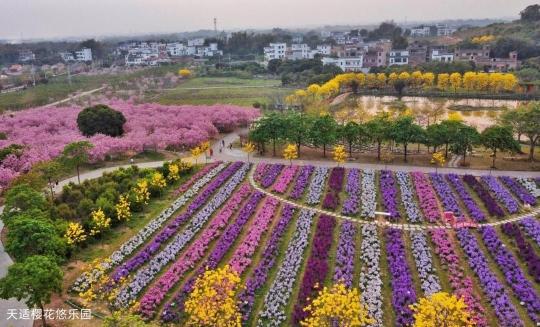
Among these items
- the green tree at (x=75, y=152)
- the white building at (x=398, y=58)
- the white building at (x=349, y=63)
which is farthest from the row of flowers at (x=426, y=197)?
the white building at (x=398, y=58)

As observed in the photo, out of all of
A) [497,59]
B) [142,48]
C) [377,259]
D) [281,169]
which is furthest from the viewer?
[142,48]

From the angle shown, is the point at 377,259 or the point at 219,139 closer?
the point at 377,259

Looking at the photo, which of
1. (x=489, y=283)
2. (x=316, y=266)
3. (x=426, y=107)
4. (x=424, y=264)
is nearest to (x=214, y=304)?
(x=316, y=266)

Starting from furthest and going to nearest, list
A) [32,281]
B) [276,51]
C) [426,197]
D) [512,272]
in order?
1. [276,51]
2. [426,197]
3. [512,272]
4. [32,281]

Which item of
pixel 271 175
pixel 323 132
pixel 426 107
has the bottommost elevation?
pixel 271 175

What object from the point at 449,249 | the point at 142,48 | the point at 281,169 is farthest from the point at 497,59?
the point at 142,48

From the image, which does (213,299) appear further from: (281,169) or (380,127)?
(380,127)

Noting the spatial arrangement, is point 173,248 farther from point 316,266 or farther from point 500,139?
point 500,139
